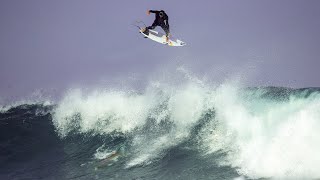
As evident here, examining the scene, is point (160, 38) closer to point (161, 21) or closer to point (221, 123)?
point (161, 21)

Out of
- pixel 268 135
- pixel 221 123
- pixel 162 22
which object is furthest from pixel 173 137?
pixel 162 22

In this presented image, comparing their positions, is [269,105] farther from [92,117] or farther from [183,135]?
[92,117]

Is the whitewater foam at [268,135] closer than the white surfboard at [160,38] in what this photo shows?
Yes

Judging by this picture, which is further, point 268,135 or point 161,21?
point 161,21

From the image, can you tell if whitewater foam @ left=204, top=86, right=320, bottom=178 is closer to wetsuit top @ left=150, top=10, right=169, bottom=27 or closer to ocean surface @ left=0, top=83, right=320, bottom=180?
ocean surface @ left=0, top=83, right=320, bottom=180

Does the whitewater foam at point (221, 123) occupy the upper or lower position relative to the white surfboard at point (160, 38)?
lower

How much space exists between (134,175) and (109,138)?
14.1ft

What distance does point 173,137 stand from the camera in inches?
522

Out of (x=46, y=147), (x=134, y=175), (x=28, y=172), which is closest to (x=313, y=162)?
(x=134, y=175)

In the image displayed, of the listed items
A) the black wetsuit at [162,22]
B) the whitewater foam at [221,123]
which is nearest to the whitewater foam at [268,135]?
the whitewater foam at [221,123]

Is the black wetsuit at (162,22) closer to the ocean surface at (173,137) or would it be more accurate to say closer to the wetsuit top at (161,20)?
the wetsuit top at (161,20)

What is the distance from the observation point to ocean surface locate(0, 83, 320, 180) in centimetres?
955

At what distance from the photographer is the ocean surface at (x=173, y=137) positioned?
9547mm

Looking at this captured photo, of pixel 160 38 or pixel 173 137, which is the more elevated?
pixel 160 38
